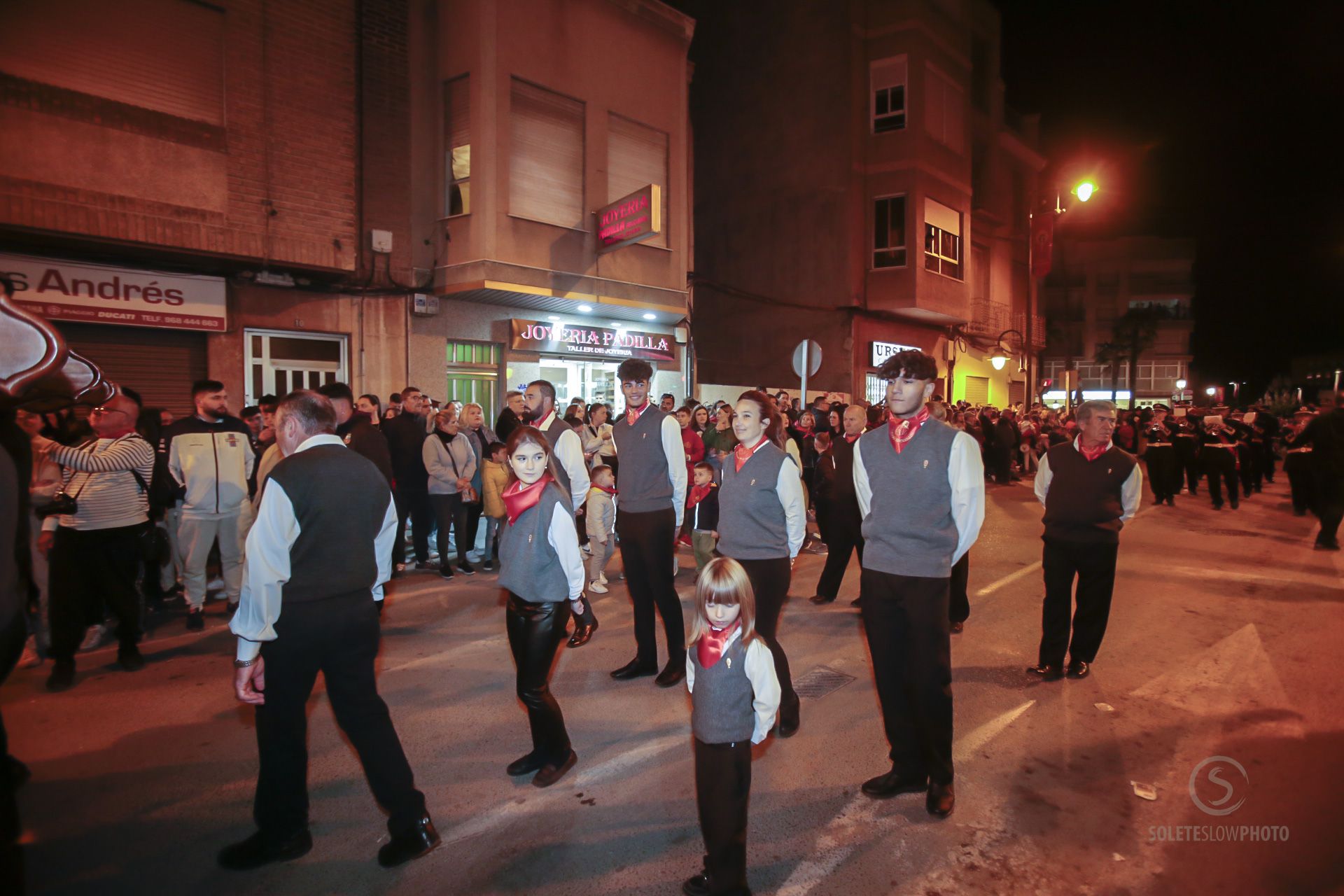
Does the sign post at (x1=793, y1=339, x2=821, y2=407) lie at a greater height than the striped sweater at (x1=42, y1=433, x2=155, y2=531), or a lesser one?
greater

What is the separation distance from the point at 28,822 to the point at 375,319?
1107cm

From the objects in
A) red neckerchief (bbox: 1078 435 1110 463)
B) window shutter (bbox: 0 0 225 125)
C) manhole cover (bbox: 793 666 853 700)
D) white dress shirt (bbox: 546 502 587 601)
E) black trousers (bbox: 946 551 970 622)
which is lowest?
manhole cover (bbox: 793 666 853 700)

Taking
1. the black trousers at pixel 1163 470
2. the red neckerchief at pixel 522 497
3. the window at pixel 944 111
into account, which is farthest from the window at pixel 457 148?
the black trousers at pixel 1163 470

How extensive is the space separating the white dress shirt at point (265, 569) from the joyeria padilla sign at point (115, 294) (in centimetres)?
983

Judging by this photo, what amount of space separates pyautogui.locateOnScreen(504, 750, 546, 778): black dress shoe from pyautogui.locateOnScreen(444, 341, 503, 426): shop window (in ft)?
36.3

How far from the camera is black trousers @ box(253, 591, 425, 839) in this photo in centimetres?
310

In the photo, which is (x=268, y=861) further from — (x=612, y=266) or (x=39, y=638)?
(x=612, y=266)

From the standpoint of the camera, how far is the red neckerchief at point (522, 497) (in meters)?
3.86

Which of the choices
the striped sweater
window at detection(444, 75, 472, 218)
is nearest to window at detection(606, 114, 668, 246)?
window at detection(444, 75, 472, 218)

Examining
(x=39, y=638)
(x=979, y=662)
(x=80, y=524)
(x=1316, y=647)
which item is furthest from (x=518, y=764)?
(x=1316, y=647)

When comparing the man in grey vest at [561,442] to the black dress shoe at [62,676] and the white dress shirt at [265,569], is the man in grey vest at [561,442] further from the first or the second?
the black dress shoe at [62,676]

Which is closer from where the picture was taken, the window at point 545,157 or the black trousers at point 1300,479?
the black trousers at point 1300,479

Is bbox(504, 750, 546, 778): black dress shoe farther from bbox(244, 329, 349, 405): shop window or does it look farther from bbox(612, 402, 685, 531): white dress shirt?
bbox(244, 329, 349, 405): shop window

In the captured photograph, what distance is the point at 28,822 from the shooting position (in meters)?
3.64
